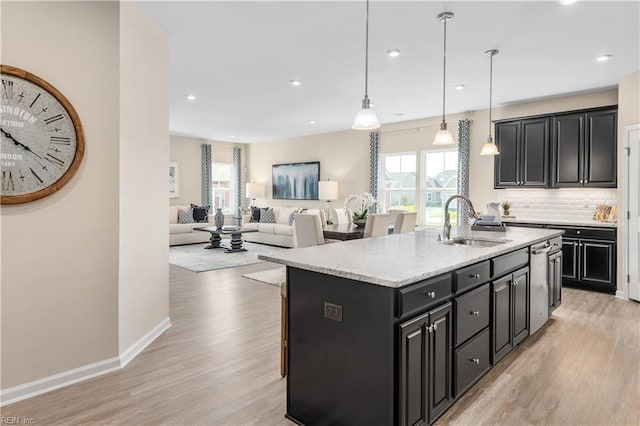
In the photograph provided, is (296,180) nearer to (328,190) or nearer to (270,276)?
(328,190)

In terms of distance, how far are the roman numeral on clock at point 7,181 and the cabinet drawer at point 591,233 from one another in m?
5.83

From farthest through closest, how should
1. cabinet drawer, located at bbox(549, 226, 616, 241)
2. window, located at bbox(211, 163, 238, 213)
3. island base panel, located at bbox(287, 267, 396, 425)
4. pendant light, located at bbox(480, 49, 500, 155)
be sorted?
window, located at bbox(211, 163, 238, 213)
cabinet drawer, located at bbox(549, 226, 616, 241)
pendant light, located at bbox(480, 49, 500, 155)
island base panel, located at bbox(287, 267, 396, 425)

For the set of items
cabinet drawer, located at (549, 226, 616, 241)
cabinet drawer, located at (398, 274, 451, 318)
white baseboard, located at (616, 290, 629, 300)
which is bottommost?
white baseboard, located at (616, 290, 629, 300)

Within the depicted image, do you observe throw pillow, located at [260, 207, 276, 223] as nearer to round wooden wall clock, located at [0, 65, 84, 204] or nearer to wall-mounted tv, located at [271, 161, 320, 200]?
wall-mounted tv, located at [271, 161, 320, 200]

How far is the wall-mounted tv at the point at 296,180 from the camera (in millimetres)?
9172

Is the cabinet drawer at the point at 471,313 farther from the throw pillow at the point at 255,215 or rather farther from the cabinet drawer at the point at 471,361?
the throw pillow at the point at 255,215

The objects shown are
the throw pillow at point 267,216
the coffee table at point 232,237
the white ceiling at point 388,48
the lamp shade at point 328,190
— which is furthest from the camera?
the throw pillow at point 267,216

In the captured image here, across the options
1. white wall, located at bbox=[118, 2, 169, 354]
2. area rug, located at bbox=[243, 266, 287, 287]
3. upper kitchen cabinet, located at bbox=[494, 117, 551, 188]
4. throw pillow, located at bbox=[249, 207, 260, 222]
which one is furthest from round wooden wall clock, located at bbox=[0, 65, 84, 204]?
throw pillow, located at bbox=[249, 207, 260, 222]

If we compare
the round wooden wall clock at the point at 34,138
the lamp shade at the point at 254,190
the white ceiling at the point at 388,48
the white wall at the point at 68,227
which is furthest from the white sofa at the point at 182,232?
the round wooden wall clock at the point at 34,138

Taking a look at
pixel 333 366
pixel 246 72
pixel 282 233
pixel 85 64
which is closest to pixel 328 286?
pixel 333 366

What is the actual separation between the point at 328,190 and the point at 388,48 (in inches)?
183

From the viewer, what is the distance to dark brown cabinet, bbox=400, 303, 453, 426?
1.74m

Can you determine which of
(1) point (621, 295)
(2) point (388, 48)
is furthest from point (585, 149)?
(2) point (388, 48)

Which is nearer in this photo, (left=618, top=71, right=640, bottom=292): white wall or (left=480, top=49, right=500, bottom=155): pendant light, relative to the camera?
(left=480, top=49, right=500, bottom=155): pendant light
